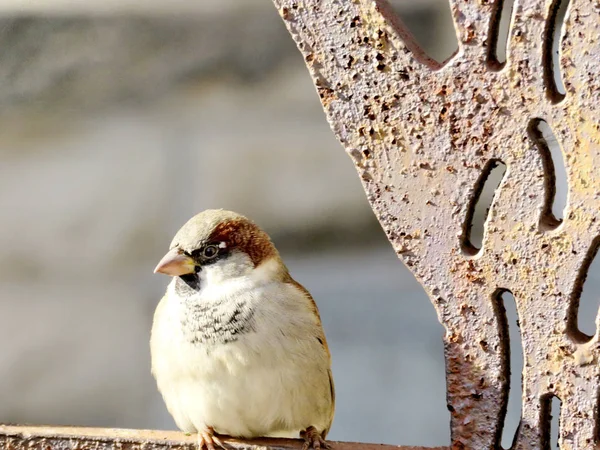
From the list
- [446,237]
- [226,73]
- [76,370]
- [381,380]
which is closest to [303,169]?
[226,73]

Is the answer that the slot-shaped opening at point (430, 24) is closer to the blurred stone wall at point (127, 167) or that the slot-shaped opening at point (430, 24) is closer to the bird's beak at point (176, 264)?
the blurred stone wall at point (127, 167)

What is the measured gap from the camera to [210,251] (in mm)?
1284

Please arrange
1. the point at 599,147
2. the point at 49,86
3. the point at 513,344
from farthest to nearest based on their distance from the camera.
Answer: the point at 49,86 < the point at 513,344 < the point at 599,147

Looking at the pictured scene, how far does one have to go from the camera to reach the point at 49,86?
188cm

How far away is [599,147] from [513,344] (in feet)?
2.69

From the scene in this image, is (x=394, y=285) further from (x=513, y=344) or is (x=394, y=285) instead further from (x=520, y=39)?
(x=520, y=39)

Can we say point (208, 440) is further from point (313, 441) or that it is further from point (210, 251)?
point (210, 251)

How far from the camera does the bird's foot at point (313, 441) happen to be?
1229 millimetres

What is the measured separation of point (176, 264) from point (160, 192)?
26.3 inches

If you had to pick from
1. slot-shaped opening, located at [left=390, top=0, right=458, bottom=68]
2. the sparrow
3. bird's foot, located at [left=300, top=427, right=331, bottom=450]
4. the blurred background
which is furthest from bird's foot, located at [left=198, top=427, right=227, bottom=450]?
slot-shaped opening, located at [left=390, top=0, right=458, bottom=68]

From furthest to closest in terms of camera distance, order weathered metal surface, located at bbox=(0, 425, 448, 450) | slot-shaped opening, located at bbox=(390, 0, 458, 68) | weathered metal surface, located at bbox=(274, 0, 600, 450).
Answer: slot-shaped opening, located at bbox=(390, 0, 458, 68) < weathered metal surface, located at bbox=(0, 425, 448, 450) < weathered metal surface, located at bbox=(274, 0, 600, 450)

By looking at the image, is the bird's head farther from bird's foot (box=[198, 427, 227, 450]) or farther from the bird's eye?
bird's foot (box=[198, 427, 227, 450])

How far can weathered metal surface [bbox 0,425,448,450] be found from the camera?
1121 millimetres

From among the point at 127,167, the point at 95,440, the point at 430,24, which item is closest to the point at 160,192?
the point at 127,167
